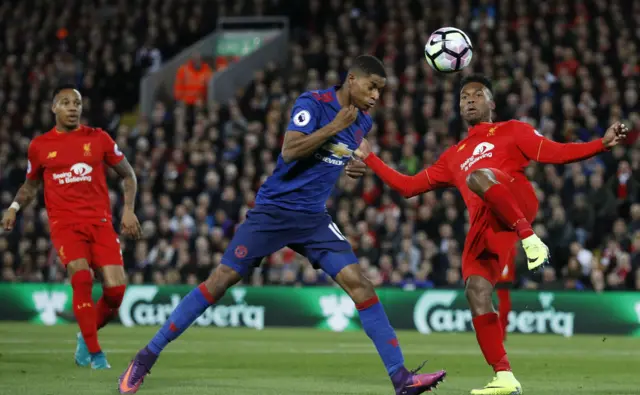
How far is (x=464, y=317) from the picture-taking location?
784 inches

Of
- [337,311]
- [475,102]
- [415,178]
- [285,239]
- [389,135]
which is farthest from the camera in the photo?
[389,135]

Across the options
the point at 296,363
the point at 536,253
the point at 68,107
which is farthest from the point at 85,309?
the point at 536,253

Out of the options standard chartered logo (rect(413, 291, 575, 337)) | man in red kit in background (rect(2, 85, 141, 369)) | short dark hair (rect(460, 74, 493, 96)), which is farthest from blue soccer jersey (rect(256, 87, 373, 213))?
standard chartered logo (rect(413, 291, 575, 337))

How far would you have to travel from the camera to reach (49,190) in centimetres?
1192

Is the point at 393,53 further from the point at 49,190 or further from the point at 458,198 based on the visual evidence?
the point at 49,190

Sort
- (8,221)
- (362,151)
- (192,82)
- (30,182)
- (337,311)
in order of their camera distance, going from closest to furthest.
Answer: (362,151) → (8,221) → (30,182) → (337,311) → (192,82)

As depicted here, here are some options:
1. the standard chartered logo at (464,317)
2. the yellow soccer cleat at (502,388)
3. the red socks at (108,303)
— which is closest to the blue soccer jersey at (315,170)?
the yellow soccer cleat at (502,388)

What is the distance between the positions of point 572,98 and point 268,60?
9234 millimetres

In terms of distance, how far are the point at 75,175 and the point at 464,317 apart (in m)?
9.60

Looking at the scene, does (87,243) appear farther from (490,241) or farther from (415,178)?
(490,241)

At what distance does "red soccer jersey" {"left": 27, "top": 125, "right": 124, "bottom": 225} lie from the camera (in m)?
11.8

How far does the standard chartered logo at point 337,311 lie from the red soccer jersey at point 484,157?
10.7 m

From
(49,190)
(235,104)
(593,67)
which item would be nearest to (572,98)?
(593,67)

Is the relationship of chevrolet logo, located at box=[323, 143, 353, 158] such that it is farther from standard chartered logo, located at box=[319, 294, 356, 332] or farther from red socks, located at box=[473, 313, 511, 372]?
standard chartered logo, located at box=[319, 294, 356, 332]
